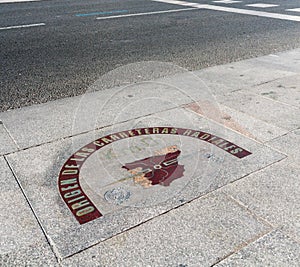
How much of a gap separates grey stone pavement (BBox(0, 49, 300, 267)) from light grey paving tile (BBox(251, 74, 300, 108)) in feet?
0.12

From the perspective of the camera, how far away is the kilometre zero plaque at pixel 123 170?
281cm

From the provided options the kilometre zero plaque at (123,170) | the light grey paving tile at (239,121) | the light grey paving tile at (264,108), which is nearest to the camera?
the kilometre zero plaque at (123,170)

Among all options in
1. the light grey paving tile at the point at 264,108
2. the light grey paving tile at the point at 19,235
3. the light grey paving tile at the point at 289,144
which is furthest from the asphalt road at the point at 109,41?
the light grey paving tile at the point at 289,144

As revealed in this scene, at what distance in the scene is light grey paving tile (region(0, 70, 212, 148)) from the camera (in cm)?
399

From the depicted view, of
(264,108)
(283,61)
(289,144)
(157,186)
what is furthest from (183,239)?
(283,61)

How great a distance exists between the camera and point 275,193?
9.57ft

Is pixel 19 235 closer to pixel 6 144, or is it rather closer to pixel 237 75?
pixel 6 144

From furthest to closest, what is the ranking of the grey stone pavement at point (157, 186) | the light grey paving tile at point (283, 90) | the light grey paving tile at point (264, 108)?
the light grey paving tile at point (283, 90), the light grey paving tile at point (264, 108), the grey stone pavement at point (157, 186)

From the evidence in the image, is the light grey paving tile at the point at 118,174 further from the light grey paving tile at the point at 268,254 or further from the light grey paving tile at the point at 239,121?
the light grey paving tile at the point at 268,254

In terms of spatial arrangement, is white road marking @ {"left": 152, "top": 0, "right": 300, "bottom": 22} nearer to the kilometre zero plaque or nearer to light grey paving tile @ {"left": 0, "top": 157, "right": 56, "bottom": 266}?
the kilometre zero plaque

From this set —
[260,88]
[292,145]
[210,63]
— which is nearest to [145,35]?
[210,63]

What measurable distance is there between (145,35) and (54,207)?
667 cm

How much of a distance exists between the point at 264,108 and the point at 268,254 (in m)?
2.60

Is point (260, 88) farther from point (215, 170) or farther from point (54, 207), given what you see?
point (54, 207)
